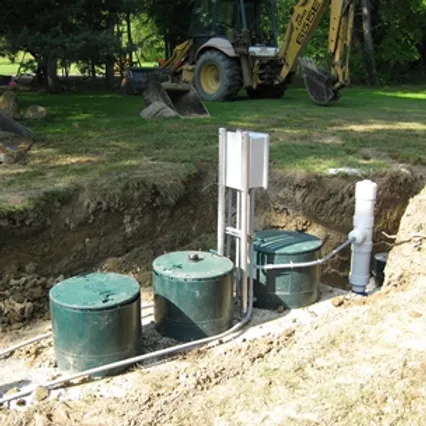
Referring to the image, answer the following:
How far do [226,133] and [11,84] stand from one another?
556 inches

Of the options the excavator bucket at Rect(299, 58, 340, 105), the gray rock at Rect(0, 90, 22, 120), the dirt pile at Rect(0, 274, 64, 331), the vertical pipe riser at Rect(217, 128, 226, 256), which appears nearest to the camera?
the vertical pipe riser at Rect(217, 128, 226, 256)

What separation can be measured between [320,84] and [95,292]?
956cm

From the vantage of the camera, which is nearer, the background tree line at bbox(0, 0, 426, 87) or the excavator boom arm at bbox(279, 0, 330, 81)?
the background tree line at bbox(0, 0, 426, 87)

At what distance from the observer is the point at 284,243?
5000 mm

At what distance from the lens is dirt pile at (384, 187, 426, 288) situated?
4984mm

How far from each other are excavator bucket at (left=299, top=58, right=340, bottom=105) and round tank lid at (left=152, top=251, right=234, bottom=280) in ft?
28.3

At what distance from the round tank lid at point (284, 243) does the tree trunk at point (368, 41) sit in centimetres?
1784

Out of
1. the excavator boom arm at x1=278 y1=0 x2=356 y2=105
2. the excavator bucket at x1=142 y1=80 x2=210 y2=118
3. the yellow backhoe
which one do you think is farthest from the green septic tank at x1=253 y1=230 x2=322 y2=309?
the excavator boom arm at x1=278 y1=0 x2=356 y2=105

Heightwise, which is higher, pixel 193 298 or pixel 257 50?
pixel 257 50

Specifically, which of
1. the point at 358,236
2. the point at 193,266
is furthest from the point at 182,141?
the point at 193,266

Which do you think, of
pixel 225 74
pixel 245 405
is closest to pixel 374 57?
pixel 225 74

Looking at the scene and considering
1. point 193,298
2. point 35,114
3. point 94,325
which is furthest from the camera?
point 35,114

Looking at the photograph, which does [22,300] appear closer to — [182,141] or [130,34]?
[182,141]

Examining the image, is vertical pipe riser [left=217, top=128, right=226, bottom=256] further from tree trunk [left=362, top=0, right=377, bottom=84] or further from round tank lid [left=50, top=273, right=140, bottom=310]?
tree trunk [left=362, top=0, right=377, bottom=84]
